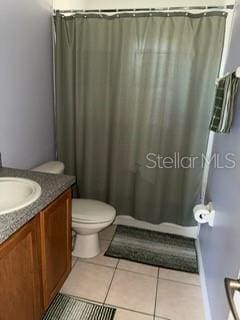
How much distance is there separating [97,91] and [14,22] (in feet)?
2.81

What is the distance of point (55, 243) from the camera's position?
1466 mm

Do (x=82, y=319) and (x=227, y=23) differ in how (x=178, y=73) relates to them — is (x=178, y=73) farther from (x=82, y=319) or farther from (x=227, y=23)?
(x=82, y=319)

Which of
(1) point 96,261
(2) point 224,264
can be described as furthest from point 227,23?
(1) point 96,261

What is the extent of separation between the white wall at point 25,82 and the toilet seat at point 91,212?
56 centimetres

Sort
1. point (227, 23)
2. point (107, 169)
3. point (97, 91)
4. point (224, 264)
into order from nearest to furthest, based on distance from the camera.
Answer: point (224, 264), point (227, 23), point (97, 91), point (107, 169)

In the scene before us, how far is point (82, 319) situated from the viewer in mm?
1574

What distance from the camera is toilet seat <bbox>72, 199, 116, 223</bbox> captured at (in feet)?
6.36

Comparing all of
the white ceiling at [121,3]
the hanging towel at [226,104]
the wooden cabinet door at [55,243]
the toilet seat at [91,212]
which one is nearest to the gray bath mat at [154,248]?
the toilet seat at [91,212]

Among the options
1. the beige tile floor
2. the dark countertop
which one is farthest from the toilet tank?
the beige tile floor

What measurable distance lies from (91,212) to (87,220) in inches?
3.4

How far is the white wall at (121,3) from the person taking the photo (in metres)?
2.08

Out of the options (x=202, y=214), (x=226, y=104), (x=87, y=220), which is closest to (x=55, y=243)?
(x=87, y=220)

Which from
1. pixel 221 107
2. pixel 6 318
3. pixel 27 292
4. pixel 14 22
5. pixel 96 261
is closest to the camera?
pixel 6 318

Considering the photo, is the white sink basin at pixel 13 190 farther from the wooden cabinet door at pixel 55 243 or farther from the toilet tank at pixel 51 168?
the toilet tank at pixel 51 168
